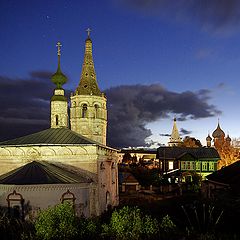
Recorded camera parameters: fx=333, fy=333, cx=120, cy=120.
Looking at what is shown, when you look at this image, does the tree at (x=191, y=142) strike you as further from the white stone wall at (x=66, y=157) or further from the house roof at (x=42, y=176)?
the house roof at (x=42, y=176)

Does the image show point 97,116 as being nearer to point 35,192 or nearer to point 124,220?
point 35,192

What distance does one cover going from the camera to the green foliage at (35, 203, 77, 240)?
9.28 m

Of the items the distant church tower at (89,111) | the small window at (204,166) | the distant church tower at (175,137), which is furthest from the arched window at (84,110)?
the distant church tower at (175,137)

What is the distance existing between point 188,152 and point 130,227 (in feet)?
133

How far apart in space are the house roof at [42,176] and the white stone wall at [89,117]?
2564 cm

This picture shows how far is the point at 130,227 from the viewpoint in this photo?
9.35 m

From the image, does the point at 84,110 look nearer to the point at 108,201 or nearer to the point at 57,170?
the point at 108,201

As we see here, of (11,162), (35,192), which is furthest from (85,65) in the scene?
(35,192)

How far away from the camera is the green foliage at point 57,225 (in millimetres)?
9281

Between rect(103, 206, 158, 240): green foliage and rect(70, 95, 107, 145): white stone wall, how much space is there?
35.0 metres

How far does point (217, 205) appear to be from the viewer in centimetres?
1561

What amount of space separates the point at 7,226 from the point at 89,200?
7416mm

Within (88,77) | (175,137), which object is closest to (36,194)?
(88,77)

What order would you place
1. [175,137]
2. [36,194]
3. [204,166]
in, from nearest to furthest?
[36,194] → [204,166] → [175,137]
